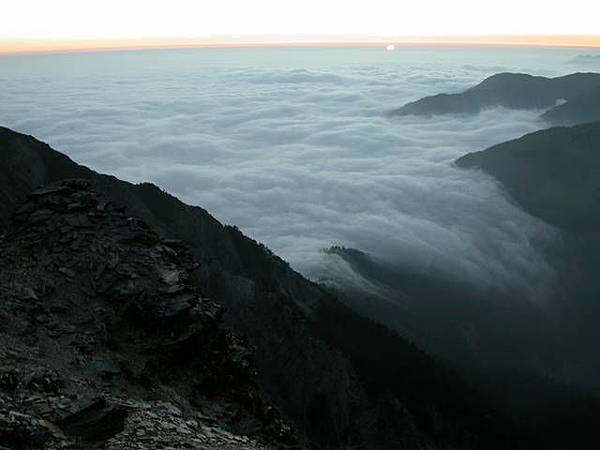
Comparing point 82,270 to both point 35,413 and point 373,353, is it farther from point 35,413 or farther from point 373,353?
point 373,353

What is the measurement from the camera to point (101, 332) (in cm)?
2900

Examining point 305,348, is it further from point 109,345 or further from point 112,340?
point 109,345

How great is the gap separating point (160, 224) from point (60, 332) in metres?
77.0

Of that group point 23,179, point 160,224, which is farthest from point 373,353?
point 23,179

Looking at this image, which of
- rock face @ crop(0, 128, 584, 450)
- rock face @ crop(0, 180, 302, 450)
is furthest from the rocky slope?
rock face @ crop(0, 180, 302, 450)

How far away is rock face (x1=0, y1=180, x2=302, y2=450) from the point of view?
2041cm

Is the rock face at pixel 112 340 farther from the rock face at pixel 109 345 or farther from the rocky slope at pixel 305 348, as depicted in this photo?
the rocky slope at pixel 305 348

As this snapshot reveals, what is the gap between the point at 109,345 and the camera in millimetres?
28531

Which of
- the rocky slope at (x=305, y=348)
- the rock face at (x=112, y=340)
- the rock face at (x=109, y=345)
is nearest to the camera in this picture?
the rock face at (x=109, y=345)

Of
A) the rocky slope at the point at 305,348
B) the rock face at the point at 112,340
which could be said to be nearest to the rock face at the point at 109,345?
the rock face at the point at 112,340

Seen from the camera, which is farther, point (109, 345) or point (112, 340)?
point (112, 340)

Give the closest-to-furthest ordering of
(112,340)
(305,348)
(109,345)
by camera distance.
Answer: (109,345) < (112,340) < (305,348)

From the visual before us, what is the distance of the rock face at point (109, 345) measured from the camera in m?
20.4

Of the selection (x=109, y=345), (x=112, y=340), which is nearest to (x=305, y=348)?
(x=112, y=340)
